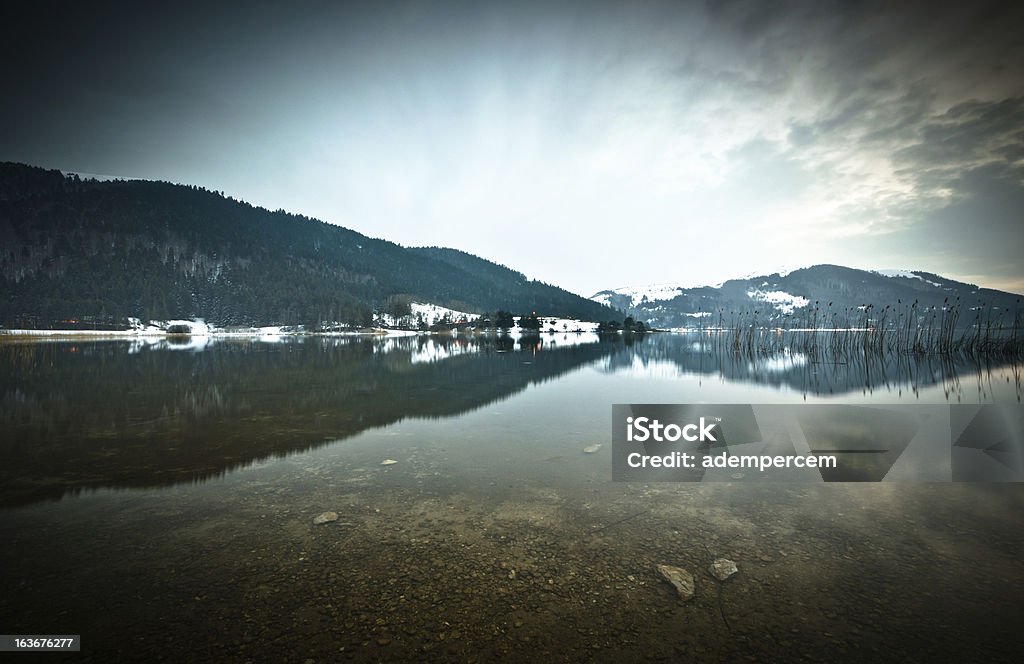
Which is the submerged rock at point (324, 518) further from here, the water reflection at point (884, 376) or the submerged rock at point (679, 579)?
the water reflection at point (884, 376)

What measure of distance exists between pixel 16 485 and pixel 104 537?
18.4 feet

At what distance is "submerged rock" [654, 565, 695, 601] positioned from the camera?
6.58m

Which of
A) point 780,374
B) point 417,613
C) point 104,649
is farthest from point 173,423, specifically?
point 780,374

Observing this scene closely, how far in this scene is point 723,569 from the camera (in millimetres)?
7246

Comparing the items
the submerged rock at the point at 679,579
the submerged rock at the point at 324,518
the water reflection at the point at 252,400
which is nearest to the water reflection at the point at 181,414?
the water reflection at the point at 252,400

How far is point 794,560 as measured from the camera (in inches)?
301

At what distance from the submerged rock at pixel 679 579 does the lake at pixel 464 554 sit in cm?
18

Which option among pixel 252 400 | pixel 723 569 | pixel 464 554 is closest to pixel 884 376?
pixel 723 569

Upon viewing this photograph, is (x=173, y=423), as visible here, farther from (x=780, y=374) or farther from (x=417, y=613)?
(x=780, y=374)

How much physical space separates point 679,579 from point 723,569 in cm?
93

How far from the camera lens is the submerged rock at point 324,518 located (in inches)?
357

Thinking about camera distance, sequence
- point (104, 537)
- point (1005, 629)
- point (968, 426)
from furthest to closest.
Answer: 1. point (968, 426)
2. point (104, 537)
3. point (1005, 629)

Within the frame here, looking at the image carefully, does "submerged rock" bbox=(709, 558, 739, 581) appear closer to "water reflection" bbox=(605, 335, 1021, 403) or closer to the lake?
the lake

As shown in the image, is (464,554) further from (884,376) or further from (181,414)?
(884,376)
